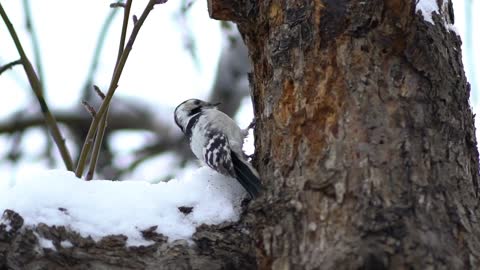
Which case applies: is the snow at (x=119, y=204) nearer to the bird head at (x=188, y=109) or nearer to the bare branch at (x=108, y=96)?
the bare branch at (x=108, y=96)

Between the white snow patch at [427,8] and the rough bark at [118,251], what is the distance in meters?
0.89

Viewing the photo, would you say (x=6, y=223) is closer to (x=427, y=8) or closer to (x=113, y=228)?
(x=113, y=228)

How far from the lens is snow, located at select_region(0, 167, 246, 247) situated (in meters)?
2.26

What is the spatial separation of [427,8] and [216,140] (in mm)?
1172

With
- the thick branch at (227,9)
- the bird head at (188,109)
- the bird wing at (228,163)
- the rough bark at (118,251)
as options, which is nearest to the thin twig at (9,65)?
the rough bark at (118,251)

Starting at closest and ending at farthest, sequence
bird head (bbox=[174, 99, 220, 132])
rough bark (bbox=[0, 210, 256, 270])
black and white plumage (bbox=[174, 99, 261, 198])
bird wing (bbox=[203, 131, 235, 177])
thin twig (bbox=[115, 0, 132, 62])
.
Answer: rough bark (bbox=[0, 210, 256, 270]) → black and white plumage (bbox=[174, 99, 261, 198]) → thin twig (bbox=[115, 0, 132, 62]) → bird wing (bbox=[203, 131, 235, 177]) → bird head (bbox=[174, 99, 220, 132])

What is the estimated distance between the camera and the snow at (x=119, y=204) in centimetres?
226

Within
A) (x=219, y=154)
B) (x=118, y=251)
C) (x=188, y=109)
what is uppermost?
(x=188, y=109)

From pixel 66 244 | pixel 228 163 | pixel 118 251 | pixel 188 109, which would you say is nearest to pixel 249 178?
pixel 228 163

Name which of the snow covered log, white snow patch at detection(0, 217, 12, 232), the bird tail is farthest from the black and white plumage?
white snow patch at detection(0, 217, 12, 232)

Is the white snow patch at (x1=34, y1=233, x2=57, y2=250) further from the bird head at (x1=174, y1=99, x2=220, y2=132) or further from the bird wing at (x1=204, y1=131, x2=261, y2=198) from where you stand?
the bird head at (x1=174, y1=99, x2=220, y2=132)

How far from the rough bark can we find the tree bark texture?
0.10m

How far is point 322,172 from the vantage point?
2.24 m

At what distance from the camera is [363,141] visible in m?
2.25
